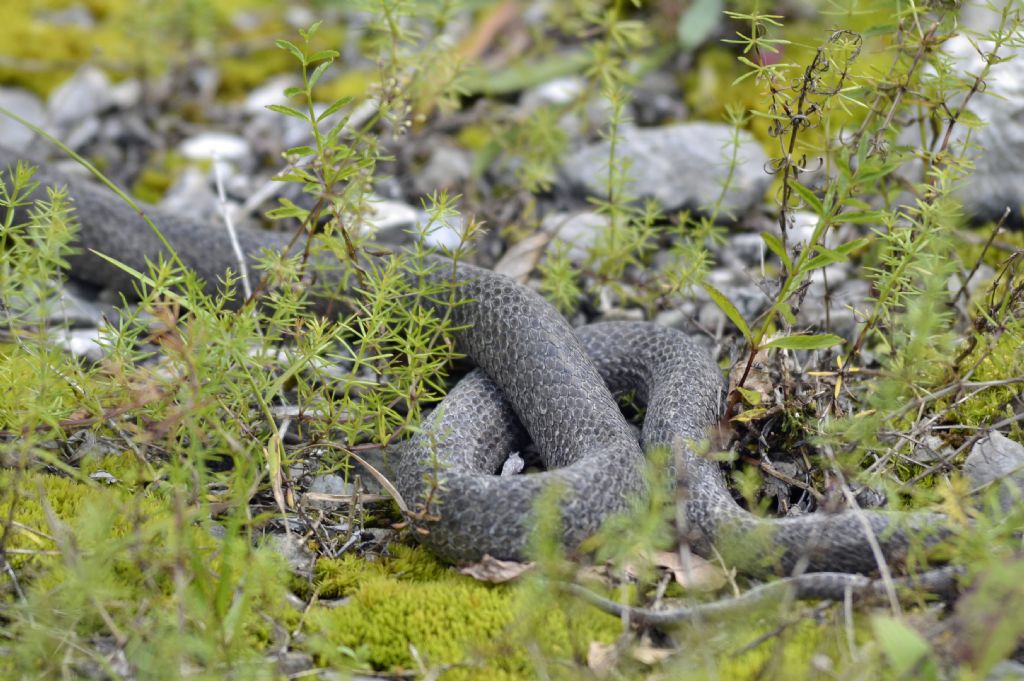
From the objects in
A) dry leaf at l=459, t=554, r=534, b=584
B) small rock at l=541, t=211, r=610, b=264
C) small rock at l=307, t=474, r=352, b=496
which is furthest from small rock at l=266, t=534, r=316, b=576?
small rock at l=541, t=211, r=610, b=264

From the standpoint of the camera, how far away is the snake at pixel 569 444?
395cm

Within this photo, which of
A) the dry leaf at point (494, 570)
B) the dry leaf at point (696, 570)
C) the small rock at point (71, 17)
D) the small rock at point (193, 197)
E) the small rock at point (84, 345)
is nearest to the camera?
the dry leaf at point (696, 570)

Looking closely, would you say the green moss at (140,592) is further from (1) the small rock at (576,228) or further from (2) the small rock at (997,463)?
(1) the small rock at (576,228)

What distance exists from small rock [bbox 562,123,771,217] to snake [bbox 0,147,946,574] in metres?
1.50

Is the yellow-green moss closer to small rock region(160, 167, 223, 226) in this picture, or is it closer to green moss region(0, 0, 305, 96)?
small rock region(160, 167, 223, 226)

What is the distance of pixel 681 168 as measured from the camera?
22.5ft

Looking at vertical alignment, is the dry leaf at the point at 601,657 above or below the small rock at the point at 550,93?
below

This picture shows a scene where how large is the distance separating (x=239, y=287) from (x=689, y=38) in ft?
14.4

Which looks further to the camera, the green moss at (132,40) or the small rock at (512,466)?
the green moss at (132,40)

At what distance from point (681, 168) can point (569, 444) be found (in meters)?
2.96

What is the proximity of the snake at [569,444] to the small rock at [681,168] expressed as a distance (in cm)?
150

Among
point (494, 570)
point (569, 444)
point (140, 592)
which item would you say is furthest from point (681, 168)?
point (140, 592)

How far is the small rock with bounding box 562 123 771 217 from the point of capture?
6680mm

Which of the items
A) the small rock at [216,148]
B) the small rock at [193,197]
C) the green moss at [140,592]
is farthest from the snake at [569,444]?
the small rock at [216,148]
